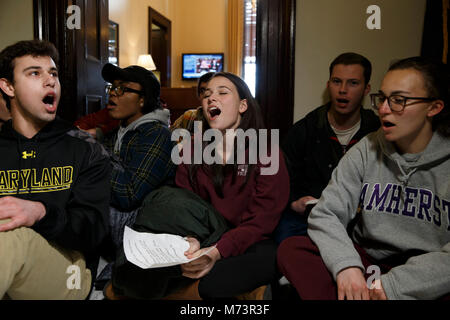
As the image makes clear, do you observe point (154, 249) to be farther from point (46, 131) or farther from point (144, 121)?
point (144, 121)

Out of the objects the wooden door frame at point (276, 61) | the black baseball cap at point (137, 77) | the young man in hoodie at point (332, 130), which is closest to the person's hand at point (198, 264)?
the young man in hoodie at point (332, 130)

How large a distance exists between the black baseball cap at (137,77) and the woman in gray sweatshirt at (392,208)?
1.15m

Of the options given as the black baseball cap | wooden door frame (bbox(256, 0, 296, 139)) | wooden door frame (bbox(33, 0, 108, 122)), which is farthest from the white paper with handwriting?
wooden door frame (bbox(33, 0, 108, 122))

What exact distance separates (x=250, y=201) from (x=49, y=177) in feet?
2.56

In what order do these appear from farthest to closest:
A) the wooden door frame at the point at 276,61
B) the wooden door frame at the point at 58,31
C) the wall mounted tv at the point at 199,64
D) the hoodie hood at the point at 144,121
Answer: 1. the wall mounted tv at the point at 199,64
2. the wooden door frame at the point at 58,31
3. the wooden door frame at the point at 276,61
4. the hoodie hood at the point at 144,121

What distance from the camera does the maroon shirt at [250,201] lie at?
1.40 metres

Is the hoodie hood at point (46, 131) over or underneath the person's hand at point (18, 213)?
over

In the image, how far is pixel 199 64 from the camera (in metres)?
7.65

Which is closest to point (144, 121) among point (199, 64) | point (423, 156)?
point (423, 156)

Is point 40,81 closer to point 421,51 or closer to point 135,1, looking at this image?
point 421,51

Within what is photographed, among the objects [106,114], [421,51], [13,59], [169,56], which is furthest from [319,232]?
[169,56]

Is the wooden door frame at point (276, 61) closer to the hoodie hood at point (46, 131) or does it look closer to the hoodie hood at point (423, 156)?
the hoodie hood at point (423, 156)

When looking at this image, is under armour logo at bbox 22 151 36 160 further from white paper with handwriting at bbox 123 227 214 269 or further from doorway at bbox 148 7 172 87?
doorway at bbox 148 7 172 87

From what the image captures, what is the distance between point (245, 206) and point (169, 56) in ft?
21.1
